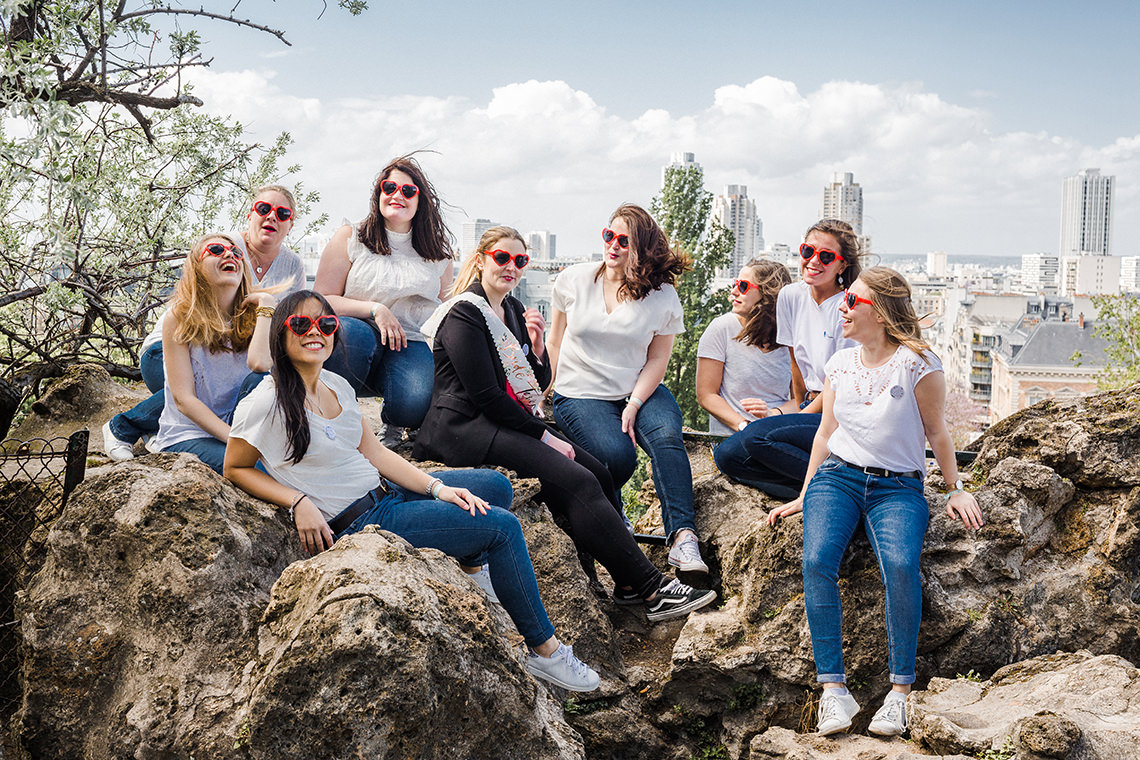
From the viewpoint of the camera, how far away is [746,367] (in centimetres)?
545

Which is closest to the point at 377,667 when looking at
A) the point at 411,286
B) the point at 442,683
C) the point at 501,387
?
the point at 442,683

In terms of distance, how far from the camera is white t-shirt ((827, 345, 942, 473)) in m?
4.25

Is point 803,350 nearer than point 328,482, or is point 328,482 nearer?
point 328,482

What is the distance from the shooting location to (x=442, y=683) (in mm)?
2965

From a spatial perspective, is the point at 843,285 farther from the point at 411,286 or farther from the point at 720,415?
the point at 411,286

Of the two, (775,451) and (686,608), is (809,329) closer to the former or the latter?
(775,451)

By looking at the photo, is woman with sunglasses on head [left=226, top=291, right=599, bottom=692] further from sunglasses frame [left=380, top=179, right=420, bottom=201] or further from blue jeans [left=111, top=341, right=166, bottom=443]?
sunglasses frame [left=380, top=179, right=420, bottom=201]

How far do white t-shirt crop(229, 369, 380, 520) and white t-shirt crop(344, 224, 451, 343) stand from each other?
154 cm

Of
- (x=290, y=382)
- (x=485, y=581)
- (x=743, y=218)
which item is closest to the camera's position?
(x=290, y=382)

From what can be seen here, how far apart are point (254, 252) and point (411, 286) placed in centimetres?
88

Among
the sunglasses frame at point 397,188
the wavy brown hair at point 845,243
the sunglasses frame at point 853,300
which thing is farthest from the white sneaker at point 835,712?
the sunglasses frame at point 397,188

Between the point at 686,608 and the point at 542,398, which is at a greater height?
the point at 542,398

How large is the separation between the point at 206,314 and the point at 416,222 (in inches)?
59.1

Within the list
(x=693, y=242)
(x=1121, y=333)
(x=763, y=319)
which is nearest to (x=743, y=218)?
(x=693, y=242)
